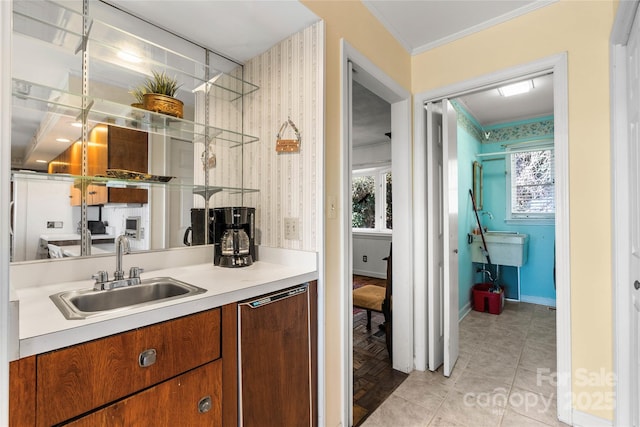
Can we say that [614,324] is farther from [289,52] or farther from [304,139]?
[289,52]

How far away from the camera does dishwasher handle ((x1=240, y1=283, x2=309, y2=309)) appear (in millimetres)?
1205

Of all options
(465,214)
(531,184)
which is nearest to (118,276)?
(465,214)

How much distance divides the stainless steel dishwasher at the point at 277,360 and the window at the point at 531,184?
3787mm

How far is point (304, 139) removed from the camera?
1607 mm

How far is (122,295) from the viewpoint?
3.97 feet

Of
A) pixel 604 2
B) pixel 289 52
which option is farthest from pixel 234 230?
pixel 604 2

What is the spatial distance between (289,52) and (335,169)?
74 centimetres

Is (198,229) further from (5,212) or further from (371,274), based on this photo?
(371,274)

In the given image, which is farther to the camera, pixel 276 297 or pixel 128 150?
pixel 128 150

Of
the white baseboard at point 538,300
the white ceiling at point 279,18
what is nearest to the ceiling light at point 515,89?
the white ceiling at point 279,18

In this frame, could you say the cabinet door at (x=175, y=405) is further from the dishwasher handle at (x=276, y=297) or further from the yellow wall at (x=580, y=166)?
the yellow wall at (x=580, y=166)

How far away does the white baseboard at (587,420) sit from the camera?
164cm

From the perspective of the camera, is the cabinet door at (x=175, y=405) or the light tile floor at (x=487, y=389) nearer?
the cabinet door at (x=175, y=405)

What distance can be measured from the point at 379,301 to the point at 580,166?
1.76 metres
